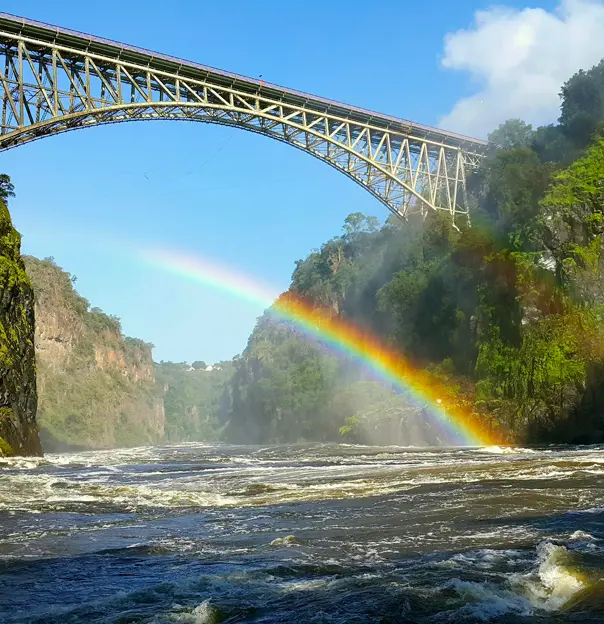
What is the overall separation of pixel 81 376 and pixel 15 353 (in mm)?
71512

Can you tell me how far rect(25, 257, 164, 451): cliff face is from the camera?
90938 mm

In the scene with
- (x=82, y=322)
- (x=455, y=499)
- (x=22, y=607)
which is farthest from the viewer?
(x=82, y=322)

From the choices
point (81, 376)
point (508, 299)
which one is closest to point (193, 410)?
point (81, 376)

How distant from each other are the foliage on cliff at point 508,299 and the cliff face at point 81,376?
2908 cm

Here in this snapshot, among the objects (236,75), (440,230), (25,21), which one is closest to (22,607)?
(25,21)

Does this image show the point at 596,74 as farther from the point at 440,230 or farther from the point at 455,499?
the point at 455,499

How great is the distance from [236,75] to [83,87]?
8465 millimetres

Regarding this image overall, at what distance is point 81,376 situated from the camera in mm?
101938

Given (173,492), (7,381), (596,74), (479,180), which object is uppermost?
(596,74)

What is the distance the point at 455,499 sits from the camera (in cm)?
1272

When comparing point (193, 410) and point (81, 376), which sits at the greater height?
point (81, 376)

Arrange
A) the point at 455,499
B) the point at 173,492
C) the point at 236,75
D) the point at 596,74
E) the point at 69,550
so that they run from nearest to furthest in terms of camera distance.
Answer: the point at 69,550
the point at 455,499
the point at 173,492
the point at 236,75
the point at 596,74

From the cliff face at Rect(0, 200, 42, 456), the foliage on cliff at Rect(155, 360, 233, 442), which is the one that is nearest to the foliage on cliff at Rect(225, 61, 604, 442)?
the cliff face at Rect(0, 200, 42, 456)

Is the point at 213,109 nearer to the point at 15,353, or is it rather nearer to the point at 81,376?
the point at 15,353
